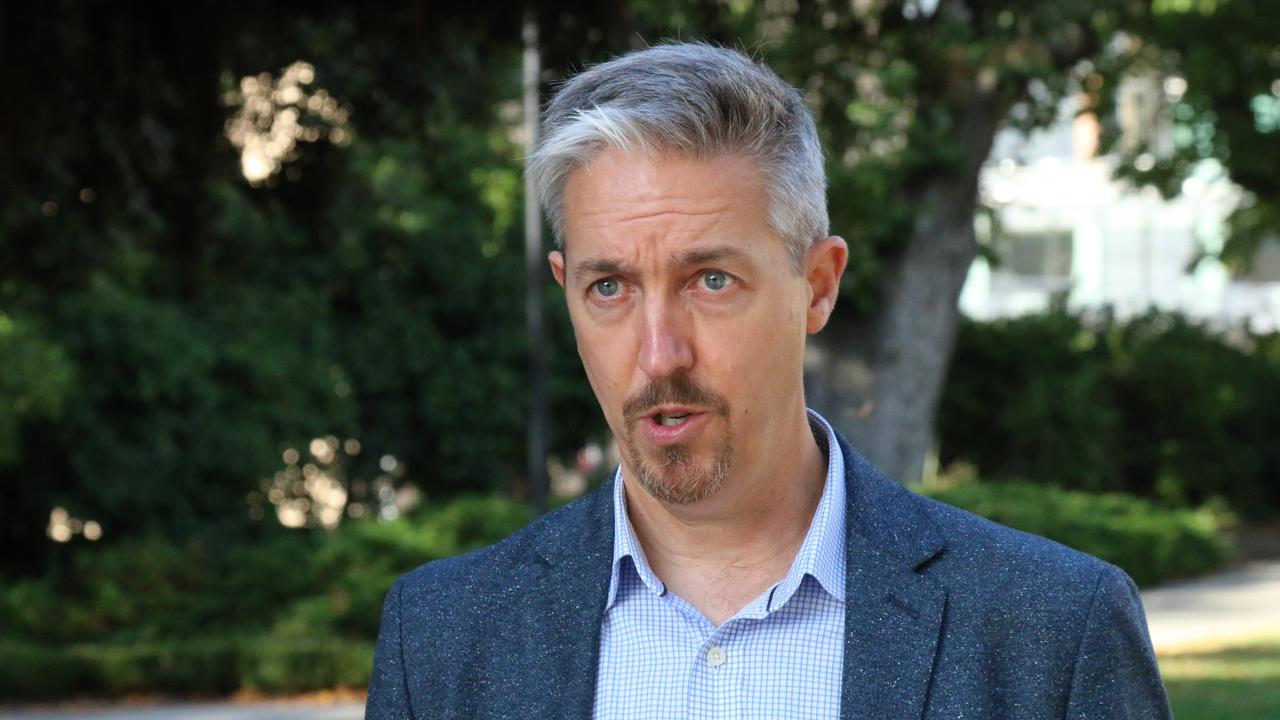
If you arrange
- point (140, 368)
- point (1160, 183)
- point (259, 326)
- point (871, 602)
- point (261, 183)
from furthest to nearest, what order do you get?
point (259, 326), point (140, 368), point (1160, 183), point (261, 183), point (871, 602)

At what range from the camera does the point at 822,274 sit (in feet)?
8.19

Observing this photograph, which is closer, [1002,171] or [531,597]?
[531,597]

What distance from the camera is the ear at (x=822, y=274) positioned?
2.46 meters

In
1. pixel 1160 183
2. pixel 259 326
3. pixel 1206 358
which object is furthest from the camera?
pixel 1206 358

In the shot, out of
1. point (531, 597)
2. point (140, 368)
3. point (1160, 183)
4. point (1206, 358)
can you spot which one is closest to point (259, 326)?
point (140, 368)

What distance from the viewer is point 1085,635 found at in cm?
215

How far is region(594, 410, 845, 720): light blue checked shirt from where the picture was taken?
2.29 meters

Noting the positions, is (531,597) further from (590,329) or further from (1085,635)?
(1085,635)

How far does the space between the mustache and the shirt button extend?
341mm

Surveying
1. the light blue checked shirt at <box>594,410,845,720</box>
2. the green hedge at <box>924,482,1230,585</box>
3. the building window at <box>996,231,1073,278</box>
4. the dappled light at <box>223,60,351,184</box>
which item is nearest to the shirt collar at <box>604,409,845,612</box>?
the light blue checked shirt at <box>594,410,845,720</box>

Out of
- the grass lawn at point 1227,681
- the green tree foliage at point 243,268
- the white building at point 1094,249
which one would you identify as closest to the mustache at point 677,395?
the green tree foliage at point 243,268

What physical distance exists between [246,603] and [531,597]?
12.3 metres

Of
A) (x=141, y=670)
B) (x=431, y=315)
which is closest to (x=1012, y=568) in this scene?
(x=141, y=670)

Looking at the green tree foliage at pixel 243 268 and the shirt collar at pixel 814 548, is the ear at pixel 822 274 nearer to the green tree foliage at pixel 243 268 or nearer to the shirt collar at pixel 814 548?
the shirt collar at pixel 814 548
